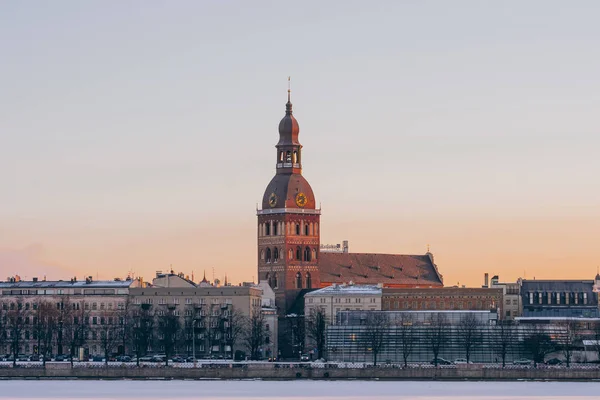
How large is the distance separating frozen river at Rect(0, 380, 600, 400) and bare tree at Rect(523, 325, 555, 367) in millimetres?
24538

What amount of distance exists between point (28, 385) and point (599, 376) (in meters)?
47.7

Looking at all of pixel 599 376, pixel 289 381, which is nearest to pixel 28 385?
pixel 289 381


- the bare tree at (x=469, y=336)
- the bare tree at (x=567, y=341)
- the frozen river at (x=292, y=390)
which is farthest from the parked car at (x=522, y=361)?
the frozen river at (x=292, y=390)

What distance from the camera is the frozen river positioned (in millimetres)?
140875

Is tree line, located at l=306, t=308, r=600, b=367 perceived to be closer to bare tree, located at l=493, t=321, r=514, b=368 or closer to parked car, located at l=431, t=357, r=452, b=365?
bare tree, located at l=493, t=321, r=514, b=368

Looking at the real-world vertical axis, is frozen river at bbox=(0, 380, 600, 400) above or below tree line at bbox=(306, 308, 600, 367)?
below

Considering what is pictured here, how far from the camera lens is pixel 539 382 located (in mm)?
162625

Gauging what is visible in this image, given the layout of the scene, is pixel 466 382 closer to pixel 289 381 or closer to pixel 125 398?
pixel 289 381

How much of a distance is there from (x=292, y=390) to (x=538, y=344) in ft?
149

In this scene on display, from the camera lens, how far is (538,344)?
616ft

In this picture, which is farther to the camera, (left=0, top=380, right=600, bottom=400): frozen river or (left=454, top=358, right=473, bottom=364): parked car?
(left=454, top=358, right=473, bottom=364): parked car

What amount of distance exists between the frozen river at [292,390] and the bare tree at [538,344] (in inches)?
966

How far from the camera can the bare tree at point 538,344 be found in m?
186

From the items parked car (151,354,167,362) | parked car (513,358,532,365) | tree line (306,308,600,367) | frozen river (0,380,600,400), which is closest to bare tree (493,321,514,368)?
tree line (306,308,600,367)
